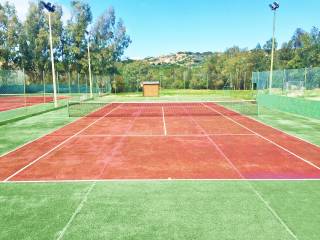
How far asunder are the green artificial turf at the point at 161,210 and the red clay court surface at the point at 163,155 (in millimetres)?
824

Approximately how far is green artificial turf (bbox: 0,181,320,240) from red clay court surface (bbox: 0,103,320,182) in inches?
32.4

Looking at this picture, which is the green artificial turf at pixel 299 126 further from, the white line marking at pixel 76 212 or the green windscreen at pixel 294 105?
the white line marking at pixel 76 212

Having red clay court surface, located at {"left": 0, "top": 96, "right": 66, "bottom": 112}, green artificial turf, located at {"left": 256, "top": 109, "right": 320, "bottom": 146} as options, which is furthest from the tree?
green artificial turf, located at {"left": 256, "top": 109, "right": 320, "bottom": 146}

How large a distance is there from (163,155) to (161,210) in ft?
15.4

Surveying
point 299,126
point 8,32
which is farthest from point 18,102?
point 299,126

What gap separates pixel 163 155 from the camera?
36.8 ft

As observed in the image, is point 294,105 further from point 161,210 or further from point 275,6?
point 161,210

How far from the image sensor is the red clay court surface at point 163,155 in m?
9.13

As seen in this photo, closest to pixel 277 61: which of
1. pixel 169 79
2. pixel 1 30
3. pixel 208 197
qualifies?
pixel 169 79

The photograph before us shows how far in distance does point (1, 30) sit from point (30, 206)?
194 ft

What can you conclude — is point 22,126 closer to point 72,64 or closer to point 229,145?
point 229,145

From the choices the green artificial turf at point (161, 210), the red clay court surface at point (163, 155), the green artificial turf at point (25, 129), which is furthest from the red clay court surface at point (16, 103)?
the green artificial turf at point (161, 210)

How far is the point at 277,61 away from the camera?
9412cm

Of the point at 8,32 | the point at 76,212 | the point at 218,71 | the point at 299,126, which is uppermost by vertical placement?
the point at 8,32
